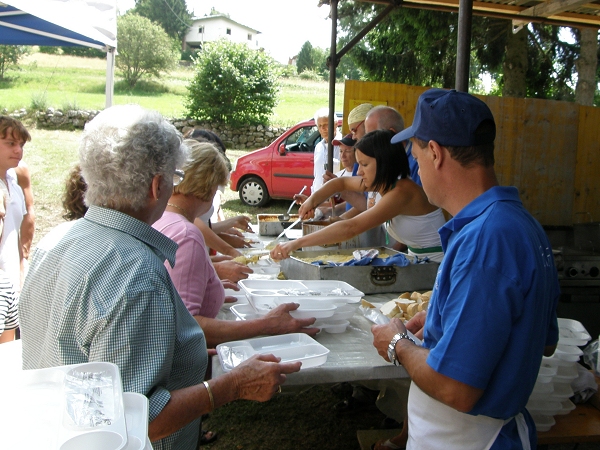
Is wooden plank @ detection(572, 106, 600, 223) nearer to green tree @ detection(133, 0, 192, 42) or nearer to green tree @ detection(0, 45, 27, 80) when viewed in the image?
green tree @ detection(0, 45, 27, 80)

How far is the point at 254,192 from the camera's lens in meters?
11.1

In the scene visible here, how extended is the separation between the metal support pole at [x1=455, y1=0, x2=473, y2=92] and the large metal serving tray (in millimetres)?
942

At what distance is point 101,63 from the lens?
3922cm

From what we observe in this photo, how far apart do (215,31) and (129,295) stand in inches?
2578

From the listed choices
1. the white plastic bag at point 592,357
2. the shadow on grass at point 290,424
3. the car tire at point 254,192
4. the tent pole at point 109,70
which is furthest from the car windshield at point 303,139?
the white plastic bag at point 592,357

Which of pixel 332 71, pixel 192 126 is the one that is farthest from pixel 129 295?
pixel 192 126

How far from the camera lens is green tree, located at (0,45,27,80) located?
26953 millimetres

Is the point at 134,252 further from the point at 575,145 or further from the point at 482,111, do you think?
the point at 575,145

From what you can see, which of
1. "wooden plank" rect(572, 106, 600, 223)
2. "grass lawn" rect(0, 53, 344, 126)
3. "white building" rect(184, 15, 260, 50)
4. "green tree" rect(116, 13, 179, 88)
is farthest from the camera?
"white building" rect(184, 15, 260, 50)

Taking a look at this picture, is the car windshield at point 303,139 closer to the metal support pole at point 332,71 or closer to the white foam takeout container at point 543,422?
the metal support pole at point 332,71

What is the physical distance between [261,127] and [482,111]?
62.1ft

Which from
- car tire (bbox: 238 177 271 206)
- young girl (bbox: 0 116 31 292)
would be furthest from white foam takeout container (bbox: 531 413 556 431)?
car tire (bbox: 238 177 271 206)

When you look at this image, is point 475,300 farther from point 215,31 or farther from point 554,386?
point 215,31

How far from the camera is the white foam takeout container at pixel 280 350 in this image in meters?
1.78
